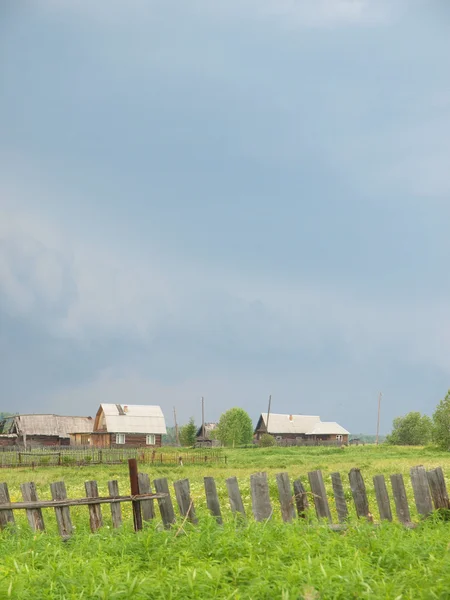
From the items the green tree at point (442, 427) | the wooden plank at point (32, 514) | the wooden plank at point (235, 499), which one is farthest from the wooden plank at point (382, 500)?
the green tree at point (442, 427)

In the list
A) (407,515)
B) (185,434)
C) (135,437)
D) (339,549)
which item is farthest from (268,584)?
(185,434)

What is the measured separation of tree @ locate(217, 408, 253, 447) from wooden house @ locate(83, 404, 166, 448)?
1394 cm

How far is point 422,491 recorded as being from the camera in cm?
877

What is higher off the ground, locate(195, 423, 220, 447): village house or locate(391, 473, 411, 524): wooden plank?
locate(391, 473, 411, 524): wooden plank

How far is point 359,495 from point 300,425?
94.2 metres

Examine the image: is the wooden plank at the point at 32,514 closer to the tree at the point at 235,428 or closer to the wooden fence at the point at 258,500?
the wooden fence at the point at 258,500

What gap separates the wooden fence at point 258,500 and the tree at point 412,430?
3367 inches

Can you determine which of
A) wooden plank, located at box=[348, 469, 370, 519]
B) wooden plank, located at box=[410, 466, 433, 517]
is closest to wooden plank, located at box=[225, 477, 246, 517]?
wooden plank, located at box=[348, 469, 370, 519]

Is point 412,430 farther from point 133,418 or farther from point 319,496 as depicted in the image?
point 319,496

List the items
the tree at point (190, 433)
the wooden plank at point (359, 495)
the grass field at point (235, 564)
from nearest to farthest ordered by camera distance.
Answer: the grass field at point (235, 564) → the wooden plank at point (359, 495) → the tree at point (190, 433)

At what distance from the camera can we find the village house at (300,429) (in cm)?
9769

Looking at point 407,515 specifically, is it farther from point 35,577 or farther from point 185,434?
point 185,434

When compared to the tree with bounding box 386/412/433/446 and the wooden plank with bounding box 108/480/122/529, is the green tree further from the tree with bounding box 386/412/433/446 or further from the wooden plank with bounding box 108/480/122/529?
the wooden plank with bounding box 108/480/122/529

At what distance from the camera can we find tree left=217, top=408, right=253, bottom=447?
88312 mm
